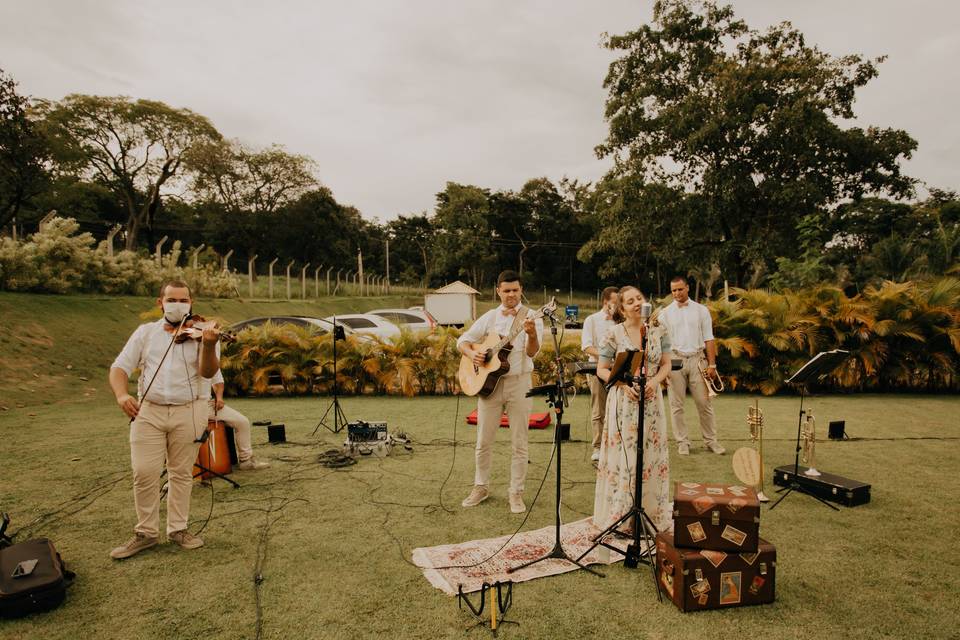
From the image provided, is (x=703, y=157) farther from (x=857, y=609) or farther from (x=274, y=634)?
(x=274, y=634)

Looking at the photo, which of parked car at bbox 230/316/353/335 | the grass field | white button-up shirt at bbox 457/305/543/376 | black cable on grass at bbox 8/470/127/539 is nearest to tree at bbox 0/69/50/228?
parked car at bbox 230/316/353/335

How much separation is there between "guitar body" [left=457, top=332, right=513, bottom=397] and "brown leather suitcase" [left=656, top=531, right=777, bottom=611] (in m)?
2.06

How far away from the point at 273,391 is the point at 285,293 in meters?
18.1

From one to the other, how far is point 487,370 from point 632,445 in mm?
1400

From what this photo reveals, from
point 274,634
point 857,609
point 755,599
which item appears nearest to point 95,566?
point 274,634

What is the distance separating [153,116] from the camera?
110 ft

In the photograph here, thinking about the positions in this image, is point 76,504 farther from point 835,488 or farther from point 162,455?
point 835,488

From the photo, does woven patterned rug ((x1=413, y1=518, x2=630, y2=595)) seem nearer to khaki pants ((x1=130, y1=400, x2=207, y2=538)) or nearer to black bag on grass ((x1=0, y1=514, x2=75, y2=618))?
khaki pants ((x1=130, y1=400, x2=207, y2=538))

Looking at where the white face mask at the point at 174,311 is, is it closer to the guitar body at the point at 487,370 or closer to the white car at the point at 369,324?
the guitar body at the point at 487,370

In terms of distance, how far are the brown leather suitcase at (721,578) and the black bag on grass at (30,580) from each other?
396 centimetres

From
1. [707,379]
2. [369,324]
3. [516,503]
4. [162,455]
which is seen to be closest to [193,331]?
[162,455]

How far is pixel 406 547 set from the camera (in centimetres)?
429

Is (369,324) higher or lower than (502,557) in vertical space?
higher

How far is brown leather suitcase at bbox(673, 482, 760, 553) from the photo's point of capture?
3328 mm
